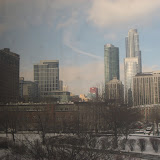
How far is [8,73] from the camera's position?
1030 inches

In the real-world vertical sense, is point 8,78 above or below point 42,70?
below

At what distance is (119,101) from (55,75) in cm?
5390

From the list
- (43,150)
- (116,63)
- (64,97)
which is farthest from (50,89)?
(116,63)

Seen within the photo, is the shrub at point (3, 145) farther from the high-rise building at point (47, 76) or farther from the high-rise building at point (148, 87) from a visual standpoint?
the high-rise building at point (148, 87)

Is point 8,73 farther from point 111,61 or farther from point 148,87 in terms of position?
point 111,61

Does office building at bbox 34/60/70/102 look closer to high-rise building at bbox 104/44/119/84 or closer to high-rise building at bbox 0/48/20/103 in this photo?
high-rise building at bbox 0/48/20/103

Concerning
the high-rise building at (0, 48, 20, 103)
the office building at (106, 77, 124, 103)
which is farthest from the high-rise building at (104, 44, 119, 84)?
the high-rise building at (0, 48, 20, 103)

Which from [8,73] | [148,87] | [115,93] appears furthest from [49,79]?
[8,73]

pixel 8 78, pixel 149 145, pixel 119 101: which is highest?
pixel 8 78

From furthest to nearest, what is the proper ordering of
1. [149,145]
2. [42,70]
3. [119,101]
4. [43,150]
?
[42,70] < [119,101] < [149,145] < [43,150]

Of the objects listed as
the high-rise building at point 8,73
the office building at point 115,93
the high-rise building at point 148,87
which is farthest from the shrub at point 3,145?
the high-rise building at point 148,87

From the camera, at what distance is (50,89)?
68.4m

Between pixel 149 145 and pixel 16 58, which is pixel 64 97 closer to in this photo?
pixel 16 58

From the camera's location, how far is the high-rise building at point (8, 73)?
79.7 ft
